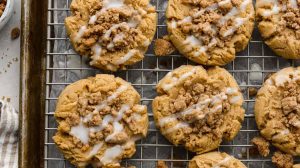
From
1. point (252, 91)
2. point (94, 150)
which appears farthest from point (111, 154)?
point (252, 91)

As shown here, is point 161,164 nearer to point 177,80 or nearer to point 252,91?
point 177,80

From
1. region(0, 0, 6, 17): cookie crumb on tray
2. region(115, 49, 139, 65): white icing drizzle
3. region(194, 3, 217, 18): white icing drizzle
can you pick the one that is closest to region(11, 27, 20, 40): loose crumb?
region(0, 0, 6, 17): cookie crumb on tray

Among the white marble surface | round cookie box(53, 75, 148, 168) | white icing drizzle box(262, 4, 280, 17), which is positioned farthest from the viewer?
the white marble surface

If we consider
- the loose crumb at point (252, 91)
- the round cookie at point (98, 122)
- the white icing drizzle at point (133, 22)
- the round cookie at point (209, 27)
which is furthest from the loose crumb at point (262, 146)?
the white icing drizzle at point (133, 22)

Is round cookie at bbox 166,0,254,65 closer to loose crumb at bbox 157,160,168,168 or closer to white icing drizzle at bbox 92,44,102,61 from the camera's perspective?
white icing drizzle at bbox 92,44,102,61

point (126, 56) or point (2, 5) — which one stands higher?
point (2, 5)

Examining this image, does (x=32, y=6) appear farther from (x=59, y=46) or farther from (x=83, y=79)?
(x=83, y=79)
